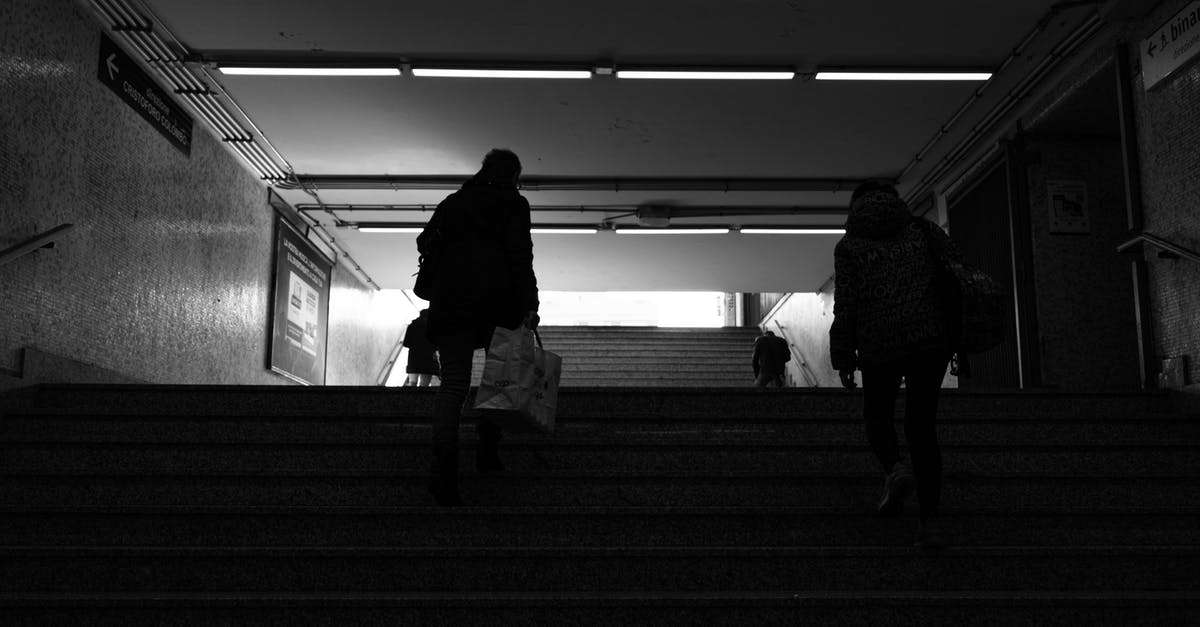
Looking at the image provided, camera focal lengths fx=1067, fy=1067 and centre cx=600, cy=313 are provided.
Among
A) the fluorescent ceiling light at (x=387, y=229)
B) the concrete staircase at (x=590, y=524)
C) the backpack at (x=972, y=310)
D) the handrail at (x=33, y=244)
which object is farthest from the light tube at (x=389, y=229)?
the backpack at (x=972, y=310)

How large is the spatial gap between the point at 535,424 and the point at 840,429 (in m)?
1.75

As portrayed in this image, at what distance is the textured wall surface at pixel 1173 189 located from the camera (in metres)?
5.95

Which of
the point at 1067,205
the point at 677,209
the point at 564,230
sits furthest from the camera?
the point at 564,230

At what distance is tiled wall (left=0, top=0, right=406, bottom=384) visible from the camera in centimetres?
595

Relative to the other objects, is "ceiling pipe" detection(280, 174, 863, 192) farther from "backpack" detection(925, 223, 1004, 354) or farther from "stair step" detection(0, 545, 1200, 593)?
"stair step" detection(0, 545, 1200, 593)

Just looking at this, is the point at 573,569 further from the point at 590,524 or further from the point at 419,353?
the point at 419,353

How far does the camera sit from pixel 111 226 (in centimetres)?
713

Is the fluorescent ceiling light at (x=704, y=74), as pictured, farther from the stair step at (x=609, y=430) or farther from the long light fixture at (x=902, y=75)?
the stair step at (x=609, y=430)

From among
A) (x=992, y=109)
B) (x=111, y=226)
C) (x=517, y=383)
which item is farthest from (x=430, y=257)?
(x=992, y=109)

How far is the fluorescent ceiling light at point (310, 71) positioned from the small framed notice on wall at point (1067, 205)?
510 cm

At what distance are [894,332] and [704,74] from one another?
4602mm

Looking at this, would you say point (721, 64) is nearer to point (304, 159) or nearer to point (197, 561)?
point (304, 159)

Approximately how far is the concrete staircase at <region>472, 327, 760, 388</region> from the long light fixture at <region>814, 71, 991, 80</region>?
784 centimetres

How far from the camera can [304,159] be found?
10.2 meters
